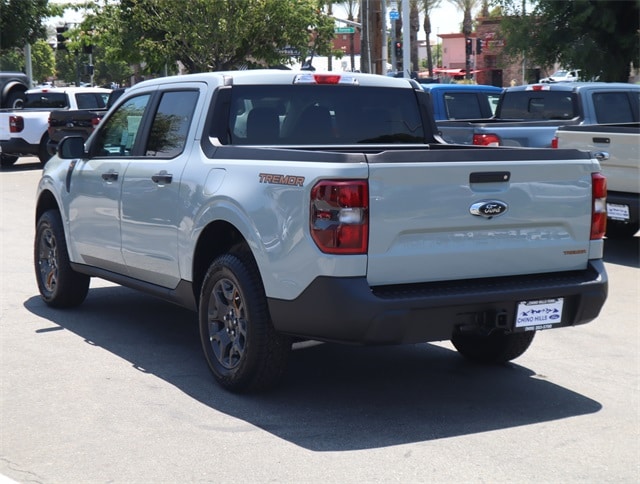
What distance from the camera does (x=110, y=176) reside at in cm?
Answer: 774

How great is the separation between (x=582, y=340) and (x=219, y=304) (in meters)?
3.17

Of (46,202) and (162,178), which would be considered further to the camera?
(46,202)

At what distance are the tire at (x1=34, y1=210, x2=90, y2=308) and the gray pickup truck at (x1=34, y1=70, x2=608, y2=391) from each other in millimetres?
838

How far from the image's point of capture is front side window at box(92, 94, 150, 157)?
306 inches

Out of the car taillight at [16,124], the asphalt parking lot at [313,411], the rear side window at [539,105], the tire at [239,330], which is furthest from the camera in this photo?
the car taillight at [16,124]

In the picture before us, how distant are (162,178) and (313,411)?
1953 mm

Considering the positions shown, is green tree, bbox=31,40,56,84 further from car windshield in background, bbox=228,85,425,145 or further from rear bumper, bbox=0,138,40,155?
car windshield in background, bbox=228,85,425,145

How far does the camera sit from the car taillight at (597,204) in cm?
631

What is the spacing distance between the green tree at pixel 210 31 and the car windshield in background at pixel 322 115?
26.7 metres

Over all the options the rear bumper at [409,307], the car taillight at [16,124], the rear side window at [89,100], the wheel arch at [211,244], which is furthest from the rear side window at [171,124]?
the rear side window at [89,100]

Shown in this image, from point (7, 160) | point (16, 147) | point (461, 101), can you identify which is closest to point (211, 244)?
point (461, 101)

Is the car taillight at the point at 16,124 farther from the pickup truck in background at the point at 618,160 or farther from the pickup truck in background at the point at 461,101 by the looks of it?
the pickup truck in background at the point at 618,160

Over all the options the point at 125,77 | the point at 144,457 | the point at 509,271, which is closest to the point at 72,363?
the point at 144,457

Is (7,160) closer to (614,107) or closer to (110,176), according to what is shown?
(614,107)
